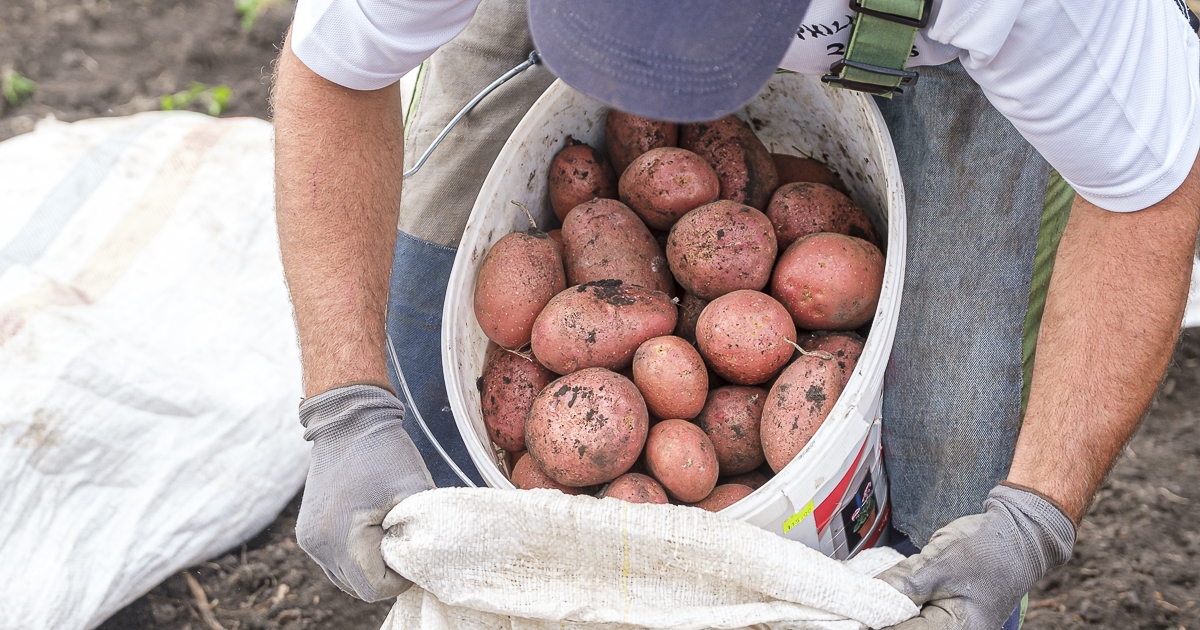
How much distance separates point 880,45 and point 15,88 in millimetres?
3243

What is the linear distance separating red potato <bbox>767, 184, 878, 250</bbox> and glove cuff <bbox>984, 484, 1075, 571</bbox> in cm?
57

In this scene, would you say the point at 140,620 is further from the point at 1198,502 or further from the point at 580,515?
the point at 1198,502

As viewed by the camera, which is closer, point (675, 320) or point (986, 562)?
point (986, 562)

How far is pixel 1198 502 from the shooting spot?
218cm

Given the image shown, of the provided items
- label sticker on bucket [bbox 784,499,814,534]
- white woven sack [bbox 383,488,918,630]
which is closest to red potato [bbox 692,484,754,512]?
label sticker on bucket [bbox 784,499,814,534]

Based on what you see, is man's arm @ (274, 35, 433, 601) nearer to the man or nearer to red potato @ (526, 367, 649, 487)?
the man

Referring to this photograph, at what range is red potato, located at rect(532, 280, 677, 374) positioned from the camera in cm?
153

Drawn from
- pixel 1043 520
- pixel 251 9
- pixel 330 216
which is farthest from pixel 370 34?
pixel 251 9

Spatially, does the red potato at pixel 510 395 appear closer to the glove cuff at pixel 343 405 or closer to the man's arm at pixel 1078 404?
the glove cuff at pixel 343 405

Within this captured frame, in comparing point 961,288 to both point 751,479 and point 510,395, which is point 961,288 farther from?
point 510,395

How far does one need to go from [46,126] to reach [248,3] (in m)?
1.31

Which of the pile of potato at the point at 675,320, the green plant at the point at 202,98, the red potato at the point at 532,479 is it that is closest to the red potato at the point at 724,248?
the pile of potato at the point at 675,320

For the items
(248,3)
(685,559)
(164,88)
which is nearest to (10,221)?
(164,88)

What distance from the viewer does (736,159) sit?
176 centimetres
